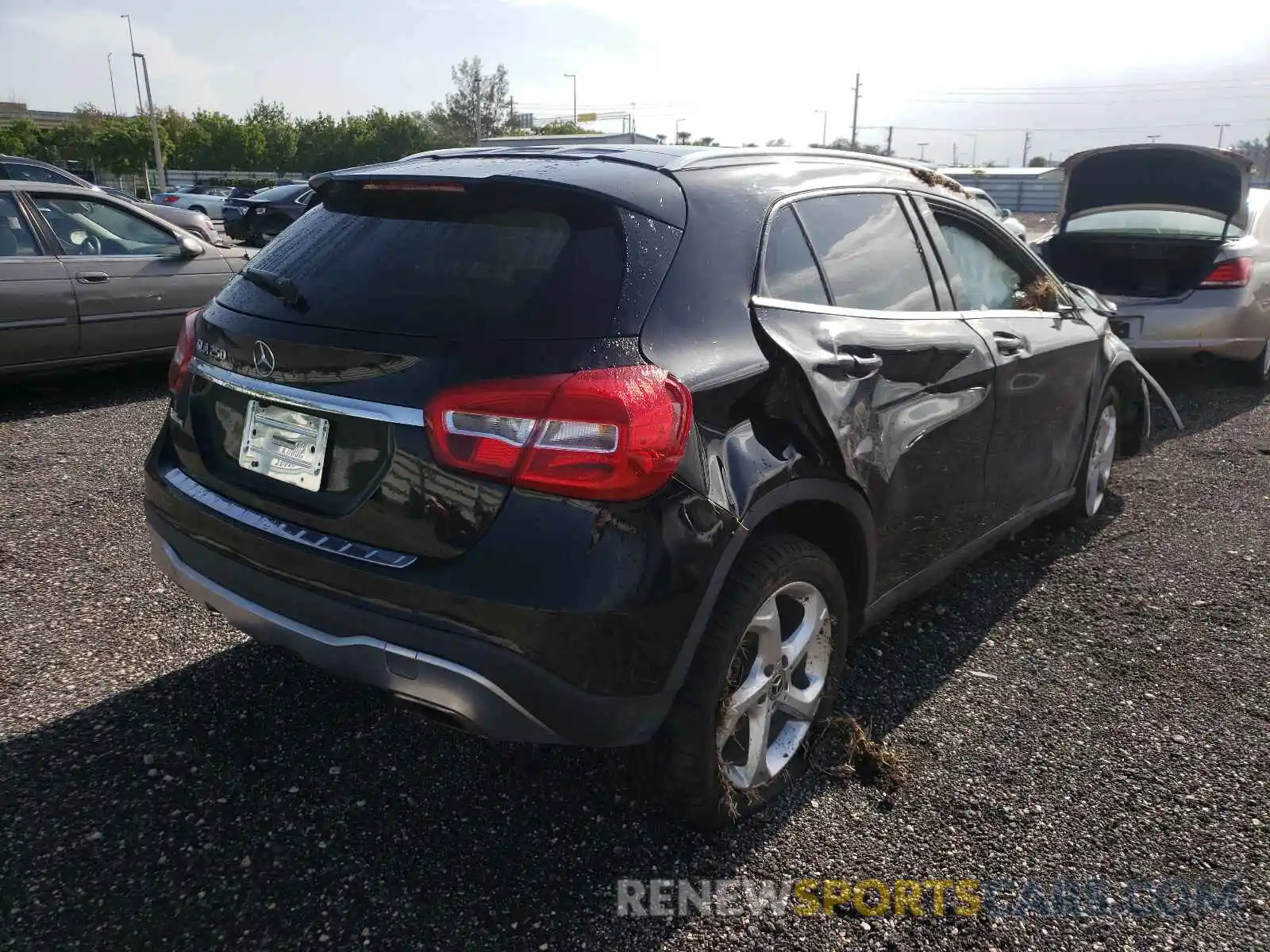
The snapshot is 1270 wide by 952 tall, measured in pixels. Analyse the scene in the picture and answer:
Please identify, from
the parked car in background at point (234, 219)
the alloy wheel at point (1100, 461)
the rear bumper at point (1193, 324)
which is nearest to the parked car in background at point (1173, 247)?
the rear bumper at point (1193, 324)

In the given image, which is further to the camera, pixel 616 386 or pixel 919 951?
pixel 919 951

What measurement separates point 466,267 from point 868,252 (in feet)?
4.33

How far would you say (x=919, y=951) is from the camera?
2.16 m

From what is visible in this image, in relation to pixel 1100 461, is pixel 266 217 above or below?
above

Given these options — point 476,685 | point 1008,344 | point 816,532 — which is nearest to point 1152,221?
point 1008,344

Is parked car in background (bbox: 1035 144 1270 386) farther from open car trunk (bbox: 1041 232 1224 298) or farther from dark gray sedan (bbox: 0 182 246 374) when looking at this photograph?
dark gray sedan (bbox: 0 182 246 374)

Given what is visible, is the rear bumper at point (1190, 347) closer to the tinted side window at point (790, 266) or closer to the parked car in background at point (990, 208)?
the parked car in background at point (990, 208)

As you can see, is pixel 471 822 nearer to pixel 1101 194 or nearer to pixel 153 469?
pixel 153 469

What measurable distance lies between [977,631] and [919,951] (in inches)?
68.2

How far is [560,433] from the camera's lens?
6.53 feet

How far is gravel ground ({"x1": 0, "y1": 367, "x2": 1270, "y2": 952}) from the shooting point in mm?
2203

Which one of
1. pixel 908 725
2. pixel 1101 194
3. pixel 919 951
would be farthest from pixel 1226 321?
pixel 919 951

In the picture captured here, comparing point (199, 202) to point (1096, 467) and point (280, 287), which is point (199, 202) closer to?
point (1096, 467)

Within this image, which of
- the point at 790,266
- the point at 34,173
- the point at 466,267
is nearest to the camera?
the point at 466,267
